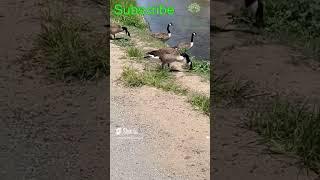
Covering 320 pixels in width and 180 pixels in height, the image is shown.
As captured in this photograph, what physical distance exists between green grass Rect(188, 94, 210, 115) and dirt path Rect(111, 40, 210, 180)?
0.26 feet

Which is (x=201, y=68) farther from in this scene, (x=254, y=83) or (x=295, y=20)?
(x=295, y=20)

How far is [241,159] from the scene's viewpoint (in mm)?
5605

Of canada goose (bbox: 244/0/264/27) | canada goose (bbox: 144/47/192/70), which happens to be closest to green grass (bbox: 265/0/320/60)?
canada goose (bbox: 244/0/264/27)

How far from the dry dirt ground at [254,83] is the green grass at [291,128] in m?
0.12

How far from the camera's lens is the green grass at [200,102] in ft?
21.9

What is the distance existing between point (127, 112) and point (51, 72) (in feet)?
4.67

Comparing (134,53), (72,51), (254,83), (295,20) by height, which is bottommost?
(254,83)

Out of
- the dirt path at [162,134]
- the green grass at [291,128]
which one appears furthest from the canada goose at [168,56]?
the green grass at [291,128]

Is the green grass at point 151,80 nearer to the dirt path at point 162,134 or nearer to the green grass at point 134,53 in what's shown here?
the dirt path at point 162,134

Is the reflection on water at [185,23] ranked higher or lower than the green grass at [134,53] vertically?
higher

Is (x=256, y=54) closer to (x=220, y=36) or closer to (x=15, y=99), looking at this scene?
(x=220, y=36)

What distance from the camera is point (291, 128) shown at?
233 inches

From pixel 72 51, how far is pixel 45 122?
162 cm

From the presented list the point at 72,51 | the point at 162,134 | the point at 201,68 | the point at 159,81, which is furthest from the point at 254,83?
the point at 72,51
